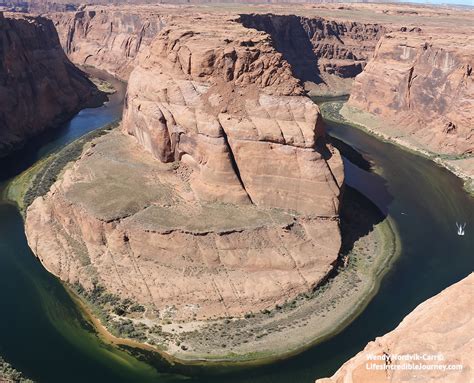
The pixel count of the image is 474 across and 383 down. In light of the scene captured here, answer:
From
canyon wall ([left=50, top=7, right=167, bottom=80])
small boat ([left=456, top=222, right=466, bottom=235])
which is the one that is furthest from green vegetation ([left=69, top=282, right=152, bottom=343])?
canyon wall ([left=50, top=7, right=167, bottom=80])

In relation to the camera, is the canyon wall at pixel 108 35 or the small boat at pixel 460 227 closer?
the small boat at pixel 460 227

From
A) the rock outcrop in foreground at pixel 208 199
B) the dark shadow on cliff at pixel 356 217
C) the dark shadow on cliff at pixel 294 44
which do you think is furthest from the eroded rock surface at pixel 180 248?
the dark shadow on cliff at pixel 294 44

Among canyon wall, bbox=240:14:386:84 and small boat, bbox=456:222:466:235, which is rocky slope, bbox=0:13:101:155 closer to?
canyon wall, bbox=240:14:386:84

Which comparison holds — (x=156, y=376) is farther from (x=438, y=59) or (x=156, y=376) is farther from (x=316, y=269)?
(x=438, y=59)

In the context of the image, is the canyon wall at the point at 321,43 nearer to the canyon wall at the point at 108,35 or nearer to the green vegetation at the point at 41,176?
the canyon wall at the point at 108,35

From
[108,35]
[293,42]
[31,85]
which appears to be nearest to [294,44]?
[293,42]

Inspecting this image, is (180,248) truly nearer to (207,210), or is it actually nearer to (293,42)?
(207,210)
